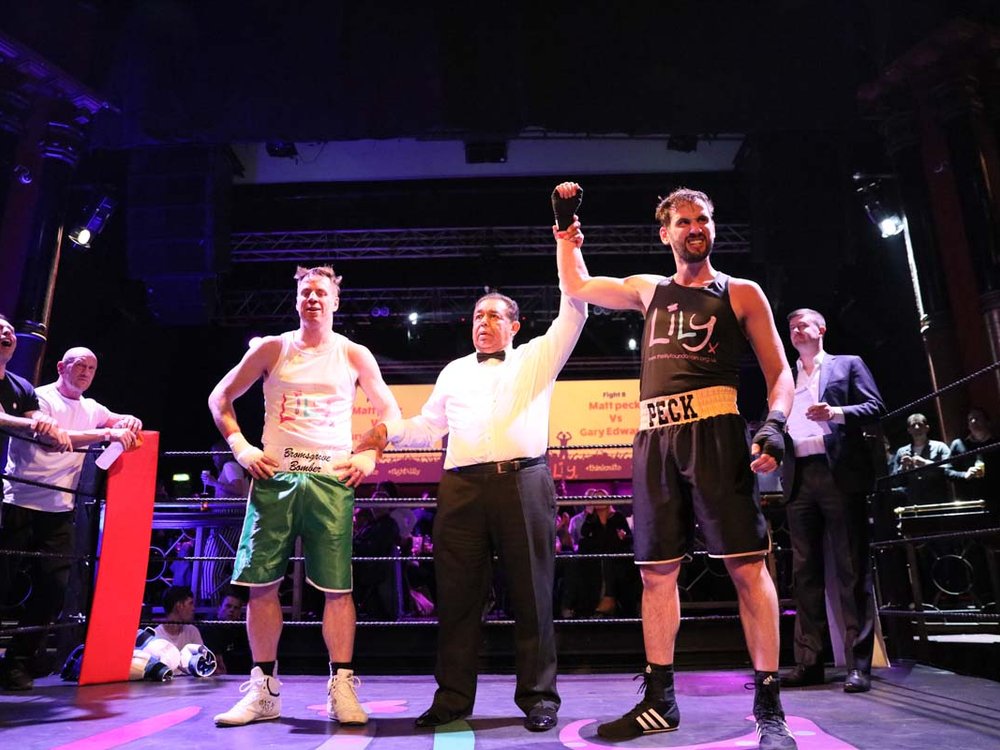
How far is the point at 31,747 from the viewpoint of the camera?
216cm

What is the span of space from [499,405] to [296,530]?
864 mm

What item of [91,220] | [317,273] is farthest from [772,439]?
[91,220]

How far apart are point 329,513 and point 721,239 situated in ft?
28.3

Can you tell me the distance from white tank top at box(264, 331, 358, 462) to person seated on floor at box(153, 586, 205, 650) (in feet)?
5.82

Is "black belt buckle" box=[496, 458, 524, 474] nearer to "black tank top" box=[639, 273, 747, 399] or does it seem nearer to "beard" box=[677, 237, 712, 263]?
"black tank top" box=[639, 273, 747, 399]

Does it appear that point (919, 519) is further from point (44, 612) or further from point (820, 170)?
point (44, 612)

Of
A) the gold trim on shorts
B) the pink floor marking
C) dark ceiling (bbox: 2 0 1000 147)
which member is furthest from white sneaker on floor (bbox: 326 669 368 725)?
dark ceiling (bbox: 2 0 1000 147)

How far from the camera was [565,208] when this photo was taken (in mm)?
2619

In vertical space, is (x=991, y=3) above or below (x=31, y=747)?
above

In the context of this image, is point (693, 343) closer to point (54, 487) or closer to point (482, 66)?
point (54, 487)

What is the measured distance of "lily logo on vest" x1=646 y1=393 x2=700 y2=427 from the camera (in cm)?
235

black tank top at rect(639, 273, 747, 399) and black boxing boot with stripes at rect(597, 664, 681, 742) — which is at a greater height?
black tank top at rect(639, 273, 747, 399)

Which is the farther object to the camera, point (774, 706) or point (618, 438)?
point (618, 438)

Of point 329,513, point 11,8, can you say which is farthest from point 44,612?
point 11,8
